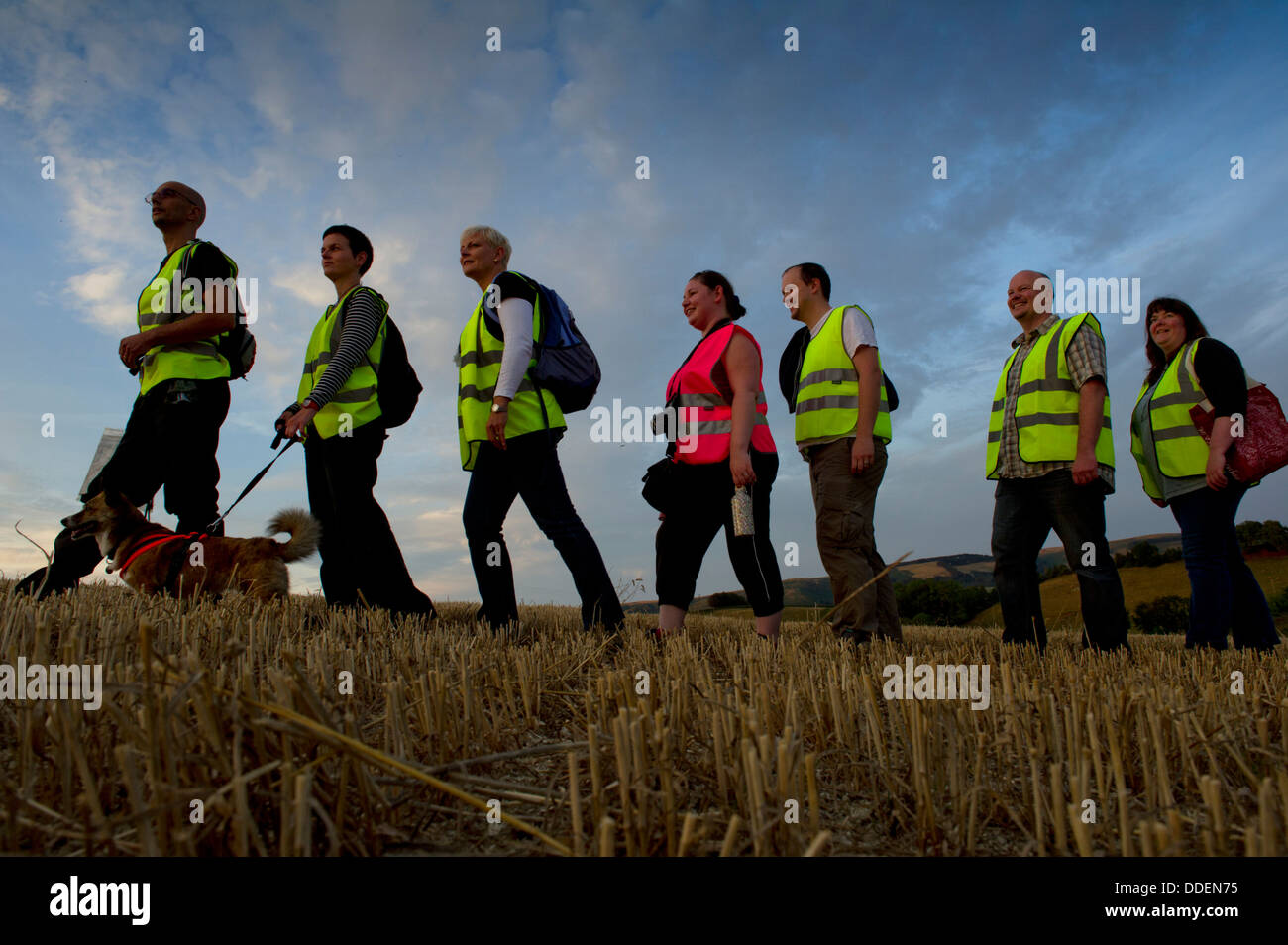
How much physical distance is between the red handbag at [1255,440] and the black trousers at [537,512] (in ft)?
14.3

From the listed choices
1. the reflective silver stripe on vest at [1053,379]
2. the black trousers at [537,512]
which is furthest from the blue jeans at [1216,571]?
the black trousers at [537,512]

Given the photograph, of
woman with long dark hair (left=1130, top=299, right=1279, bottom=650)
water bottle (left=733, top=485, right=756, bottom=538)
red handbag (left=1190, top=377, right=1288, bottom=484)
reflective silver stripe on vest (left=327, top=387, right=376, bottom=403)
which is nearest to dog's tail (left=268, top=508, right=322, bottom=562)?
reflective silver stripe on vest (left=327, top=387, right=376, bottom=403)

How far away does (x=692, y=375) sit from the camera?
4.52 m

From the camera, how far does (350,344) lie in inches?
187

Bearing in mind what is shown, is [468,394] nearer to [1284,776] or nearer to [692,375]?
[692,375]

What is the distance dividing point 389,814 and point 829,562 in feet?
11.9

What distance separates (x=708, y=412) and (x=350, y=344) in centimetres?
240

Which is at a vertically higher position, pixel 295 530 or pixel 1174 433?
pixel 1174 433

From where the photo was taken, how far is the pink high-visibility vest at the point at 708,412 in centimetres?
441

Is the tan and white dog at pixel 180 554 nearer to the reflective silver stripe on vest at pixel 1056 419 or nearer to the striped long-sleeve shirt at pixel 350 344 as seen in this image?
the striped long-sleeve shirt at pixel 350 344

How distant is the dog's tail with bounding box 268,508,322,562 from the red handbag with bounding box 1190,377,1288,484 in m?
6.30

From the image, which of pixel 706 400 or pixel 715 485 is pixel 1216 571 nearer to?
pixel 715 485

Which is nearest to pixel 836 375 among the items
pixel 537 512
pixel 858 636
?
pixel 858 636

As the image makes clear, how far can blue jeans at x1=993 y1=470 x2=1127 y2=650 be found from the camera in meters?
4.55
